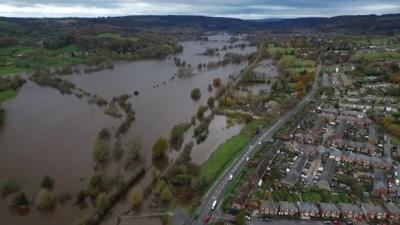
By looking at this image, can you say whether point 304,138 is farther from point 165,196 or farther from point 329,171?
point 165,196

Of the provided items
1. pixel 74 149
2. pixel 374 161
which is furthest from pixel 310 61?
pixel 74 149

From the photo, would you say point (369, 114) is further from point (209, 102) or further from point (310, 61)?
point (310, 61)

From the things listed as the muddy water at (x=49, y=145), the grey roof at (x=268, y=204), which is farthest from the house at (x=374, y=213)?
the muddy water at (x=49, y=145)

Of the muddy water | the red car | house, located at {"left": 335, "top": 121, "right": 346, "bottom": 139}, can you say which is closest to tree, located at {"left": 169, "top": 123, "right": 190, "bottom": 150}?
the muddy water

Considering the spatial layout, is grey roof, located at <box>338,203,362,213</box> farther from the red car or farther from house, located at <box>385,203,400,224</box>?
the red car

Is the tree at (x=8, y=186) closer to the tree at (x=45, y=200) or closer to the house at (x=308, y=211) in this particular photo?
the tree at (x=45, y=200)

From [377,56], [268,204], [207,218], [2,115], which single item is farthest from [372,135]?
[377,56]
